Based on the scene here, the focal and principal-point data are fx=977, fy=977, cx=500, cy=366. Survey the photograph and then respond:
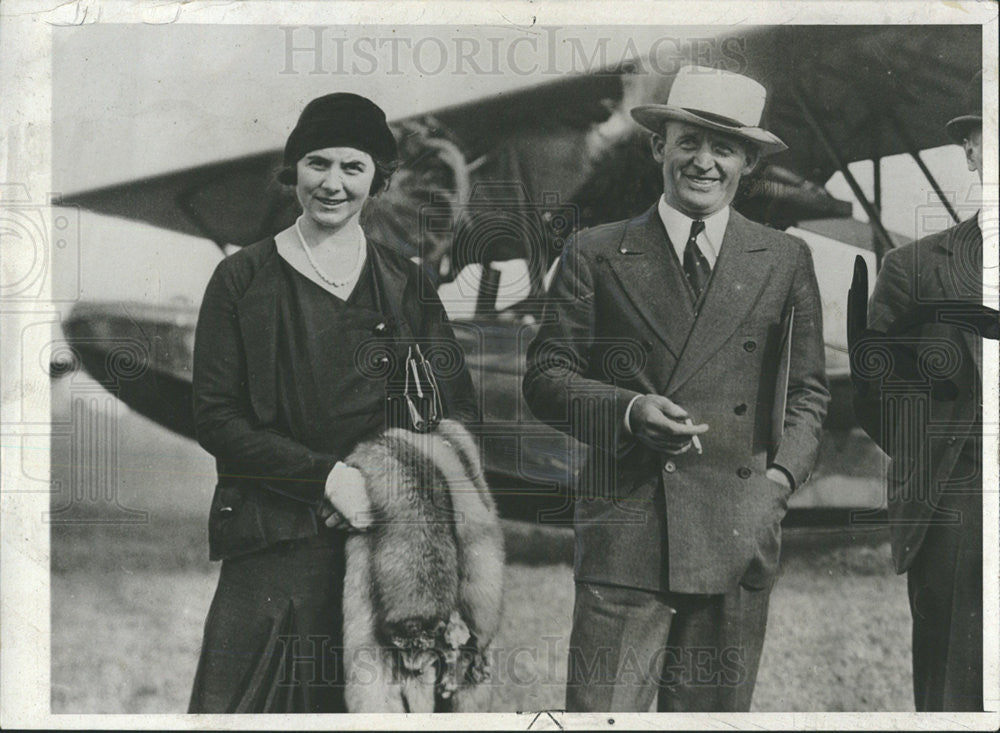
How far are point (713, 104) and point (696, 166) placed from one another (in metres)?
0.26

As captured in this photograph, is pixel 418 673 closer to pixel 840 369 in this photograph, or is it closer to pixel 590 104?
pixel 840 369

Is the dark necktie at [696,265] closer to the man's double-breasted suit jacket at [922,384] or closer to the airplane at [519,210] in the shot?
the airplane at [519,210]

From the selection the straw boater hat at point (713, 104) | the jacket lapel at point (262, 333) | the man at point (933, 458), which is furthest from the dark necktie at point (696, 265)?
the jacket lapel at point (262, 333)

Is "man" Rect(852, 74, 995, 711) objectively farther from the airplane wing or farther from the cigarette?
the cigarette

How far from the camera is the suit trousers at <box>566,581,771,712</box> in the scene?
377cm

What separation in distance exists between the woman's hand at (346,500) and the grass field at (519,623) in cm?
53

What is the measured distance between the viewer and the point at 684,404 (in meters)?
3.77

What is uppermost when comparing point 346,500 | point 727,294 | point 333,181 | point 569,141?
point 569,141

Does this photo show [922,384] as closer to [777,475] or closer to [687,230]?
Answer: [777,475]

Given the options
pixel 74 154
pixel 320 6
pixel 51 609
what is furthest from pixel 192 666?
pixel 320 6

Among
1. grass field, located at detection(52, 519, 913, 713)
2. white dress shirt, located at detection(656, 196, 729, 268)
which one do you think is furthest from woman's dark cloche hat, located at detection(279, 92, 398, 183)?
grass field, located at detection(52, 519, 913, 713)

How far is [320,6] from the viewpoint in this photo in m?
3.89

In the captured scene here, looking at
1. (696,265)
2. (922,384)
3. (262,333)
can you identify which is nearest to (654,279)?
(696,265)

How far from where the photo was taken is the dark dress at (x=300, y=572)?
12.3 feet
